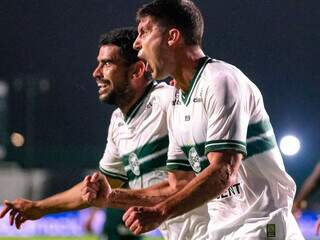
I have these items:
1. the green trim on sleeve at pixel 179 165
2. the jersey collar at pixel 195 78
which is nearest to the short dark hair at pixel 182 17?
the jersey collar at pixel 195 78

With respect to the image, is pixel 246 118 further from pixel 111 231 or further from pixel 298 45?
pixel 298 45

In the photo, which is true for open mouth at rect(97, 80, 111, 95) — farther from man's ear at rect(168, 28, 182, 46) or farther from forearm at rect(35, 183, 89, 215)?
man's ear at rect(168, 28, 182, 46)

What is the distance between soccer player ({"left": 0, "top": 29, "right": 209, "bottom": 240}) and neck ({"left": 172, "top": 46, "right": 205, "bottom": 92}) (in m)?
0.89

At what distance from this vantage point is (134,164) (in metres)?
6.67

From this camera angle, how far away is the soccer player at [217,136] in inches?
190

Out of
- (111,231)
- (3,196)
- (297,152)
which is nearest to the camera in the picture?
(111,231)

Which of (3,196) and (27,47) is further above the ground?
(27,47)

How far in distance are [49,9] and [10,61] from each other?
21.9 feet

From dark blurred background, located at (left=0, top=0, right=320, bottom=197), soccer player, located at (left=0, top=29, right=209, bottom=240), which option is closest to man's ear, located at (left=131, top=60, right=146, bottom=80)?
soccer player, located at (left=0, top=29, right=209, bottom=240)

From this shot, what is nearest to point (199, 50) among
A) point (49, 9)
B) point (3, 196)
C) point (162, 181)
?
point (162, 181)

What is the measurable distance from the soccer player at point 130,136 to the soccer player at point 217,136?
0.88 m

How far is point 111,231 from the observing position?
866 cm

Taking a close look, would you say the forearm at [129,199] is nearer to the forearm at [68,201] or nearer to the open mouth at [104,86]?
the forearm at [68,201]

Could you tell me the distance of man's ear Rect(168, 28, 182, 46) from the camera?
209 inches
